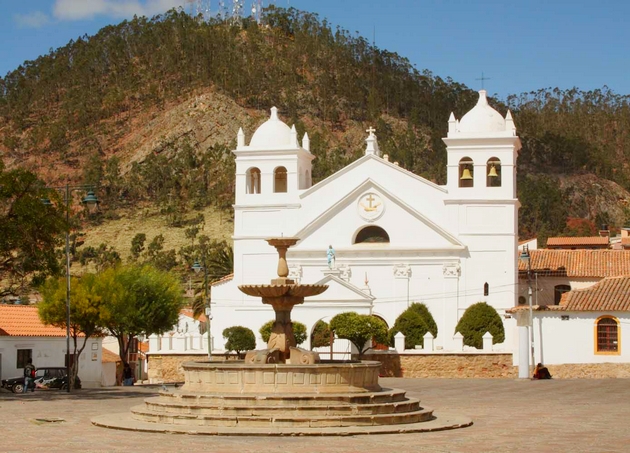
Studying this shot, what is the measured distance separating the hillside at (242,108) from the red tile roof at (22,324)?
54631mm

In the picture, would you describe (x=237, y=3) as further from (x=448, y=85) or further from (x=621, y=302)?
(x=621, y=302)

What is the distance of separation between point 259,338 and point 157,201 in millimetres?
47653

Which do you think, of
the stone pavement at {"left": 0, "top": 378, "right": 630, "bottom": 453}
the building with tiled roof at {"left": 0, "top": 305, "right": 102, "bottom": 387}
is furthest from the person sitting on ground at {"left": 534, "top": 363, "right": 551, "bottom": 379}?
the building with tiled roof at {"left": 0, "top": 305, "right": 102, "bottom": 387}

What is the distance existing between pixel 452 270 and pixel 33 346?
17.9 meters

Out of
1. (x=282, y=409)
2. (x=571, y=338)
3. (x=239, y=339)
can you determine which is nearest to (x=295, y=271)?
(x=239, y=339)

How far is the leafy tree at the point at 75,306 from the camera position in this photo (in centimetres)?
3606

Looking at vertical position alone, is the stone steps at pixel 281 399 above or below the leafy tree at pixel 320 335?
below

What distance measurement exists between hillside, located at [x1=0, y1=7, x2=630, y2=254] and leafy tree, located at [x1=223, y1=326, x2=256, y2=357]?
52.4 metres

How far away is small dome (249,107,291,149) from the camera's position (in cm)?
5200

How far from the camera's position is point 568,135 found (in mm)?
116688

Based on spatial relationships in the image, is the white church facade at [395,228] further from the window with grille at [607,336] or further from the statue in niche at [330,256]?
the window with grille at [607,336]

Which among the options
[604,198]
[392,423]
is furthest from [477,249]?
[604,198]

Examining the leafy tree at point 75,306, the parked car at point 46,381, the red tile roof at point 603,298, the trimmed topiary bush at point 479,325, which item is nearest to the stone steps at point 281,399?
the leafy tree at point 75,306

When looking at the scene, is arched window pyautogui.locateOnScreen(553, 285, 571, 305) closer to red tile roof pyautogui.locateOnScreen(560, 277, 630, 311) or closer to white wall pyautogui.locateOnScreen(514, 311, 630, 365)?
red tile roof pyautogui.locateOnScreen(560, 277, 630, 311)
